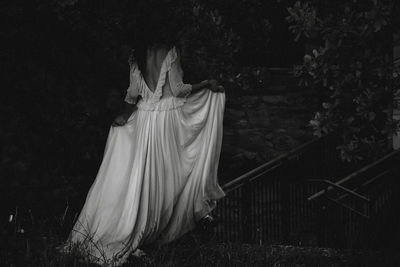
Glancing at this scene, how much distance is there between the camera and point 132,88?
549cm

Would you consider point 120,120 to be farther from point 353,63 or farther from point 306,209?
point 306,209

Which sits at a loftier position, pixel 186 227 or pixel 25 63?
pixel 25 63

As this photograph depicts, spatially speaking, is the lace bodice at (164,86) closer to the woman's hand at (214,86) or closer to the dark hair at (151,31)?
the dark hair at (151,31)

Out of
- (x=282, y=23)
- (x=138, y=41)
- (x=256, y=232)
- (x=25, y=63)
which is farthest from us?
(x=282, y=23)

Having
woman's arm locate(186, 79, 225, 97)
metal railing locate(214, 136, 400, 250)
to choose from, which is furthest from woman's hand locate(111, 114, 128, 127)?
metal railing locate(214, 136, 400, 250)

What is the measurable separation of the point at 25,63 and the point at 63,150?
2.44 feet

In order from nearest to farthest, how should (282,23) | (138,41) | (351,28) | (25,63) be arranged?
(351,28), (25,63), (138,41), (282,23)

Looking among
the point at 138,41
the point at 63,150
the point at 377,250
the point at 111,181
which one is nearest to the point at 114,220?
the point at 111,181

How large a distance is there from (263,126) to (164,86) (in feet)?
16.4

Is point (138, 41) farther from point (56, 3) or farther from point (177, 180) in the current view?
point (177, 180)

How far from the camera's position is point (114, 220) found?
539 cm

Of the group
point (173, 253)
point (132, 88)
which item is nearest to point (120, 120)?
point (132, 88)

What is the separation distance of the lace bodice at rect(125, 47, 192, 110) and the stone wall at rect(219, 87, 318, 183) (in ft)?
15.5

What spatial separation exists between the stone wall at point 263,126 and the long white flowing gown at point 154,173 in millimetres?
4577
